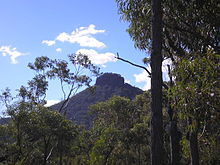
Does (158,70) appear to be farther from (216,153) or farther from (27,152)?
(27,152)

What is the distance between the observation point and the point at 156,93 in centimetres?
553

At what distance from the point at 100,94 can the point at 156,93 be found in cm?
9181

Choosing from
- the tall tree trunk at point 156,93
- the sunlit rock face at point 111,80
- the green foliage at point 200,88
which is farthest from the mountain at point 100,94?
the green foliage at point 200,88

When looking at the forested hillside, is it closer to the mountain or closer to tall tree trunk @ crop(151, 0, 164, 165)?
tall tree trunk @ crop(151, 0, 164, 165)

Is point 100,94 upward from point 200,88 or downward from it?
upward

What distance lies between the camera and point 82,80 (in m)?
29.8

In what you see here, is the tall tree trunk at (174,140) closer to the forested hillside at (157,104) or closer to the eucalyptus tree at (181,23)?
the forested hillside at (157,104)

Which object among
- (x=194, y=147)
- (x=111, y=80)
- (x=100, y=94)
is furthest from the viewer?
(x=111, y=80)

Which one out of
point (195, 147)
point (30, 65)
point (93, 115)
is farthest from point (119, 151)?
point (195, 147)

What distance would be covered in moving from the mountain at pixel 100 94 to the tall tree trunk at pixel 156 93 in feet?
213

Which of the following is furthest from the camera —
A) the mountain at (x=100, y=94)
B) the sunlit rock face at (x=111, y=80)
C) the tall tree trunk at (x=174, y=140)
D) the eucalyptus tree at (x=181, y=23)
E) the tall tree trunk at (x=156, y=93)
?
the sunlit rock face at (x=111, y=80)

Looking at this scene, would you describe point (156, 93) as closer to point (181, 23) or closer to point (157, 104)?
point (157, 104)

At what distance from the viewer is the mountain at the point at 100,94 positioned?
264ft

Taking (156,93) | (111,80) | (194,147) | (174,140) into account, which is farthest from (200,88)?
(111,80)
